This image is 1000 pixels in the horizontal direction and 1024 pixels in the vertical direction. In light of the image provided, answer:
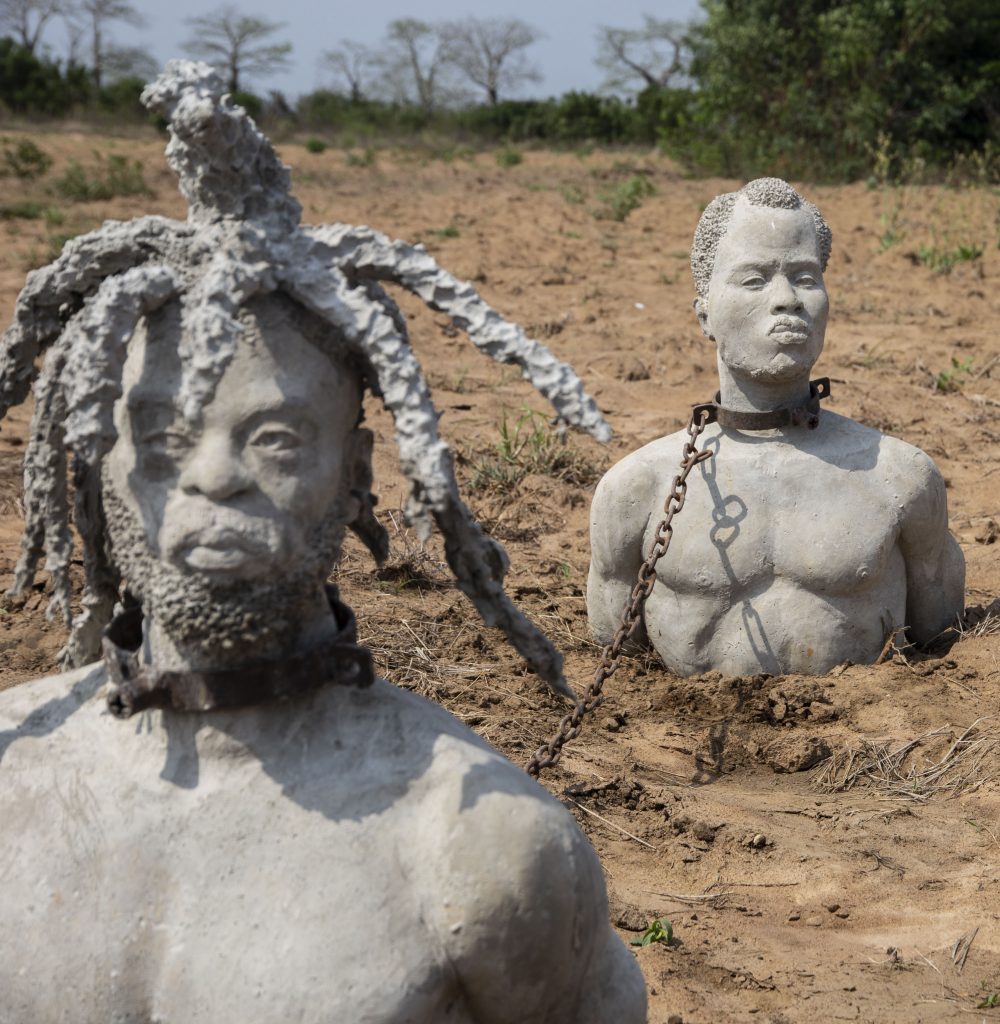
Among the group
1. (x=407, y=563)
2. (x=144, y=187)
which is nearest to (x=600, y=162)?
(x=144, y=187)

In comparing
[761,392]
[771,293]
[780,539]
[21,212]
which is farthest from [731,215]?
[21,212]

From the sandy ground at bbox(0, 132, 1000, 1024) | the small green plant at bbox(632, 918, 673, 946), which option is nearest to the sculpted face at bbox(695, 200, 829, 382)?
the sandy ground at bbox(0, 132, 1000, 1024)

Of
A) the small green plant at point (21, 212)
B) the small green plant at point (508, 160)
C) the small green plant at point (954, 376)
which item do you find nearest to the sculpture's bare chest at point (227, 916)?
the small green plant at point (954, 376)

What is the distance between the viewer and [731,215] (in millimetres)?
4992

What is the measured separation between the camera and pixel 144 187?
1542 cm

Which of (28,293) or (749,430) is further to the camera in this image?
(749,430)

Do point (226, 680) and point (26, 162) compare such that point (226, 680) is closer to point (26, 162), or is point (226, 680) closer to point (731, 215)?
point (731, 215)

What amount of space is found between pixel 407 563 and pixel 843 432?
1799mm

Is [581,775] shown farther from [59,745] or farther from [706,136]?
[706,136]

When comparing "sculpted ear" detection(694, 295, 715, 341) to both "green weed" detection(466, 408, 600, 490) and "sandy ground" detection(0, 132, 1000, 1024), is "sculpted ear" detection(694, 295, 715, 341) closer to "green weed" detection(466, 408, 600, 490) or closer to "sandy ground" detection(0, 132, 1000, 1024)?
"sandy ground" detection(0, 132, 1000, 1024)

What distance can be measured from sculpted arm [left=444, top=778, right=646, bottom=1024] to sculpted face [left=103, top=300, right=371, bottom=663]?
0.38m

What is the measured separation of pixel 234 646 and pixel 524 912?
1.67 ft

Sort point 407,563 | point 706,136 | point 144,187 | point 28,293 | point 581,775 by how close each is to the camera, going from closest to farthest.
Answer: point 28,293
point 581,775
point 407,563
point 144,187
point 706,136

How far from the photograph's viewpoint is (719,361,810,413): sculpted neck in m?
5.02
